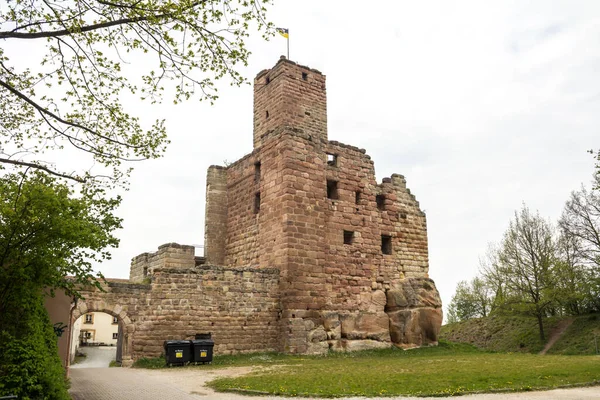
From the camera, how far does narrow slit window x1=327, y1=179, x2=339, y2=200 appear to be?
21.3 metres

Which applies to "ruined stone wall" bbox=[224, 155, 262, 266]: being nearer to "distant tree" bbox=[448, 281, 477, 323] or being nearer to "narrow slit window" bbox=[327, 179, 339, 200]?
"narrow slit window" bbox=[327, 179, 339, 200]

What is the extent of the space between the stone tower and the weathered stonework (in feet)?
0.16

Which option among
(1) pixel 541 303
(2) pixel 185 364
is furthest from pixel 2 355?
(1) pixel 541 303

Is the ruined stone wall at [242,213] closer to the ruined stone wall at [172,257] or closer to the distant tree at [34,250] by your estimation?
the ruined stone wall at [172,257]

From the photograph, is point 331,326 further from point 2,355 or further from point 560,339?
point 560,339

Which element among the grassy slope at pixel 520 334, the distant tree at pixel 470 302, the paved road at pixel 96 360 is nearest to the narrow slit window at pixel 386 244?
the grassy slope at pixel 520 334

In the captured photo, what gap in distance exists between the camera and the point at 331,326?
19.2 metres

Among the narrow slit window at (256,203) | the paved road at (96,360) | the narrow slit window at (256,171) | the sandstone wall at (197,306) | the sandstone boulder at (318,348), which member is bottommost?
the paved road at (96,360)

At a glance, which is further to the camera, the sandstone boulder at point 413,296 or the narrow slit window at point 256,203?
the narrow slit window at point 256,203

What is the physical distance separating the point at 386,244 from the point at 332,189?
3574 millimetres

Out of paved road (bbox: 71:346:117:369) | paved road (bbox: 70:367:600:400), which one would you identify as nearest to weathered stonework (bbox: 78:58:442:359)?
paved road (bbox: 70:367:600:400)

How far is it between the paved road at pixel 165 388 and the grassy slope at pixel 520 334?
60.0ft

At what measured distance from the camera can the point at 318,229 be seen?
65.4 ft

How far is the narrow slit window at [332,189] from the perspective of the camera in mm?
21344
